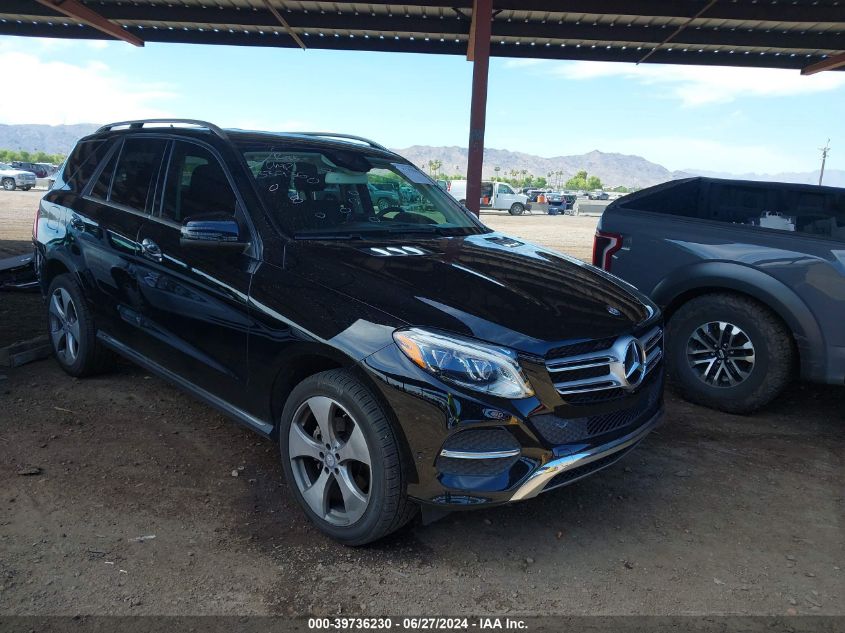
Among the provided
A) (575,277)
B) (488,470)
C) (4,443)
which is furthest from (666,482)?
(4,443)

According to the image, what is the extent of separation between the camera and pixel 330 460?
8.82ft

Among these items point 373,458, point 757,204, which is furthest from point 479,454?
point 757,204

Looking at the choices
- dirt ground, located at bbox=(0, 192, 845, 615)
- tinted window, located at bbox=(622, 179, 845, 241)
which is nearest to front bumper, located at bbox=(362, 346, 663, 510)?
dirt ground, located at bbox=(0, 192, 845, 615)

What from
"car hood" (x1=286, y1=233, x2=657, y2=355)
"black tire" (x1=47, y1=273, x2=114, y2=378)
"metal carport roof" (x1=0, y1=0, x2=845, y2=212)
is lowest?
"black tire" (x1=47, y1=273, x2=114, y2=378)

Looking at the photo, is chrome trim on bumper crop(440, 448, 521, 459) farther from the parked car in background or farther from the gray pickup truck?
the parked car in background

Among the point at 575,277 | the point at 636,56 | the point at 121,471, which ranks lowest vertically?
the point at 121,471

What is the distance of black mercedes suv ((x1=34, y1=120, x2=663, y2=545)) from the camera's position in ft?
7.88

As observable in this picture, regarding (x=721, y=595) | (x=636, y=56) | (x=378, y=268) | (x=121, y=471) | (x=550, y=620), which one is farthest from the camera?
(x=636, y=56)

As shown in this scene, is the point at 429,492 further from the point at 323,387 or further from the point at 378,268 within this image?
the point at 378,268

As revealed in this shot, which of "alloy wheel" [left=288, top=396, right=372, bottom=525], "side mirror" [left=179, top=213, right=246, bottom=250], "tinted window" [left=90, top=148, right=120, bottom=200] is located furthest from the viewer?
"tinted window" [left=90, top=148, right=120, bottom=200]

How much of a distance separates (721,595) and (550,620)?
71cm

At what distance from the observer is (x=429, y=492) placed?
7.95ft

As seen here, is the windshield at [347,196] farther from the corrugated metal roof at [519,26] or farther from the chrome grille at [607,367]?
the corrugated metal roof at [519,26]

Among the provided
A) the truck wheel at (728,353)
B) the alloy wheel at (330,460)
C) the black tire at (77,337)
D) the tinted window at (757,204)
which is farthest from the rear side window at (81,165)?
the truck wheel at (728,353)
